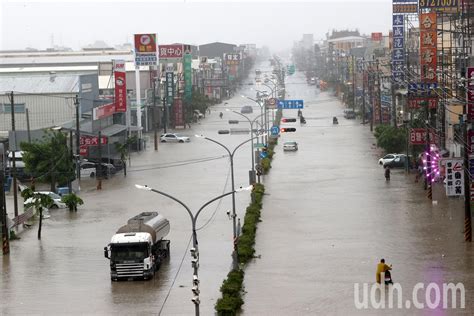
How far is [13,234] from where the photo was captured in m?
32.4

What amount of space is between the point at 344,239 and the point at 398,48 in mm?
25484

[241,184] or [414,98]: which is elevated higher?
[414,98]

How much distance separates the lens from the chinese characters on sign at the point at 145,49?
2756 inches

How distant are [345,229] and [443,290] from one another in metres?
9.09

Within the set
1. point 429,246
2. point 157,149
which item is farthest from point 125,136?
point 429,246

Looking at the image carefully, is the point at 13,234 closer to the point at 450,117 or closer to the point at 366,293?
the point at 366,293

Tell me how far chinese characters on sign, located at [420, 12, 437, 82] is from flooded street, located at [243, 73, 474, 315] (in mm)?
4432

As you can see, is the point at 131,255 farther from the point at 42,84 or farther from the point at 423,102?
the point at 42,84

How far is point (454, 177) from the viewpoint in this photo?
3625 cm

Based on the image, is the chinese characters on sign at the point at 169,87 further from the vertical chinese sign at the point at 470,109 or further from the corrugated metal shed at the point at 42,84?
the vertical chinese sign at the point at 470,109

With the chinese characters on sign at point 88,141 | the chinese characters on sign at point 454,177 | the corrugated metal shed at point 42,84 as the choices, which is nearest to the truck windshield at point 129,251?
the chinese characters on sign at point 454,177

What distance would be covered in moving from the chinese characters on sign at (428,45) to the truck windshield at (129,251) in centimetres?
2227

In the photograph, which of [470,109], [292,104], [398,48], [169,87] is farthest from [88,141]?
[169,87]

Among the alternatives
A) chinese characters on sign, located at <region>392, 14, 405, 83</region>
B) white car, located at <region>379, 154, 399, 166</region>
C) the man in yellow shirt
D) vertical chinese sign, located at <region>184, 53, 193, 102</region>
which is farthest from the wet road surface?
vertical chinese sign, located at <region>184, 53, 193, 102</region>
